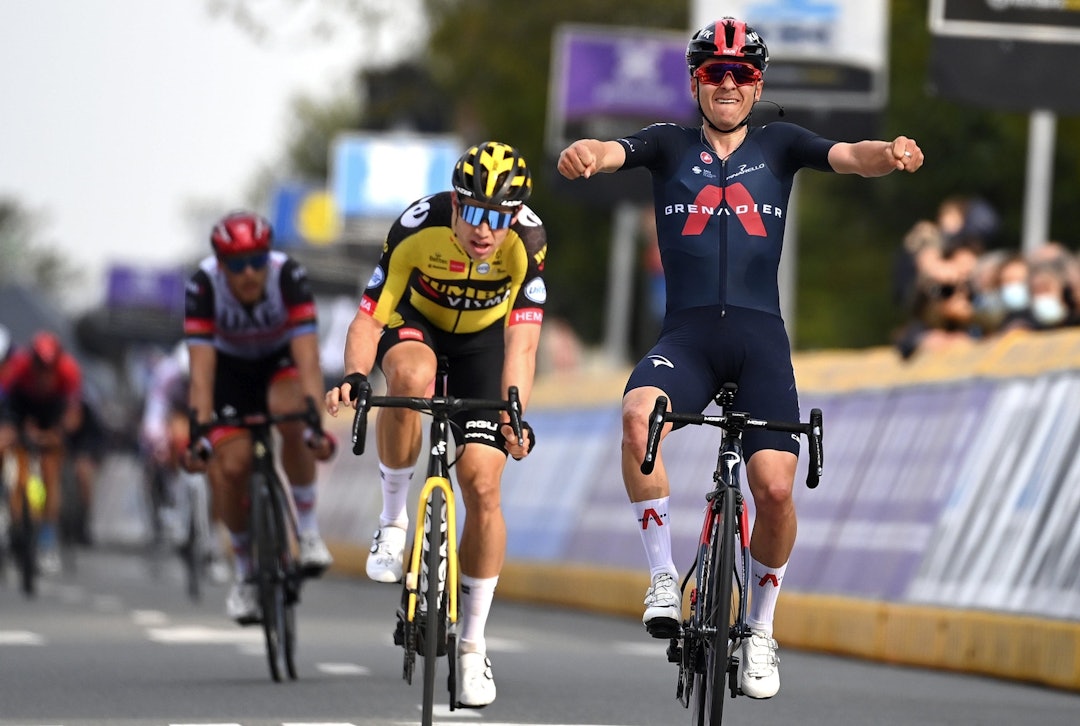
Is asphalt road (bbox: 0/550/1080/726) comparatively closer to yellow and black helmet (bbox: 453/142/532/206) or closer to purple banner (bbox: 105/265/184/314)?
yellow and black helmet (bbox: 453/142/532/206)

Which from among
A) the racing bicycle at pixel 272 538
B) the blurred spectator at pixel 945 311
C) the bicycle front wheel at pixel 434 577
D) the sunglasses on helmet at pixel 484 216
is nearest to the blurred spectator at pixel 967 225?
the blurred spectator at pixel 945 311

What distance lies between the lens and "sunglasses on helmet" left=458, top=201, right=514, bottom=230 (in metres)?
10.4

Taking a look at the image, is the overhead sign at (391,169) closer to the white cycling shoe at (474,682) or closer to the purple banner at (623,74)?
the purple banner at (623,74)

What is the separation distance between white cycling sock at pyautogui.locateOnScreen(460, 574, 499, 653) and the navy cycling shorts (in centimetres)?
146

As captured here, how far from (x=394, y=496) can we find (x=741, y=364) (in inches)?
78.8

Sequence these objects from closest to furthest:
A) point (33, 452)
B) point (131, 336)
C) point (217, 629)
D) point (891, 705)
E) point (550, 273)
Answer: point (891, 705)
point (217, 629)
point (33, 452)
point (131, 336)
point (550, 273)

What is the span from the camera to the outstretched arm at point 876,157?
9.62 meters

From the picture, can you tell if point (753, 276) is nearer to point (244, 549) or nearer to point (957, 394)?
point (244, 549)

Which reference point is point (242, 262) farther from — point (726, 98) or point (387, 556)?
point (726, 98)

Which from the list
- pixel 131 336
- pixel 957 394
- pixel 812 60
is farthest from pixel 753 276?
pixel 131 336

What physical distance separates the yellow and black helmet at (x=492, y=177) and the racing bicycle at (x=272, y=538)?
10.9ft

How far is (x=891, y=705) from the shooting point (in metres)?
12.2

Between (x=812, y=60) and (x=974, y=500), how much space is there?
32.1 ft

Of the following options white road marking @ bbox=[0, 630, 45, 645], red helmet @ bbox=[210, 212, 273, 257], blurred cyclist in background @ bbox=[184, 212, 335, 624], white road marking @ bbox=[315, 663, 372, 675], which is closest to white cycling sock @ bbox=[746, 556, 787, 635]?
white road marking @ bbox=[315, 663, 372, 675]
